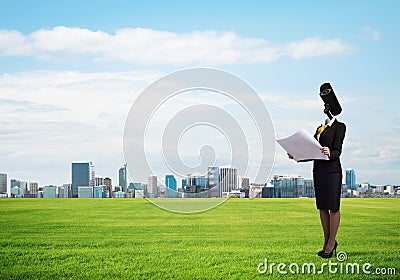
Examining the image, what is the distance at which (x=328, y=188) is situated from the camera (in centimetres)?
532

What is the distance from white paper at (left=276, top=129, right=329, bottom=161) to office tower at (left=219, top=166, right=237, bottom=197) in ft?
6.51

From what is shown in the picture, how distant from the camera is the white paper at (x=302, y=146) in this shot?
199 inches

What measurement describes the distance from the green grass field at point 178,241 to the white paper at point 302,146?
126cm

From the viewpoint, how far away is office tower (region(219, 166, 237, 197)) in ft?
23.6

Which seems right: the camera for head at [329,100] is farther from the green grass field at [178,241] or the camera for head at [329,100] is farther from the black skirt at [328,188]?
the green grass field at [178,241]

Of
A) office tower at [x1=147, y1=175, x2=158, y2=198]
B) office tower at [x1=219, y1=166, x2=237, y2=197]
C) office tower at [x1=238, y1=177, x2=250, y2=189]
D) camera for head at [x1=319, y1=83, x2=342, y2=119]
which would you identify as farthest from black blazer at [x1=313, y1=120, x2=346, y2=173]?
office tower at [x1=147, y1=175, x2=158, y2=198]

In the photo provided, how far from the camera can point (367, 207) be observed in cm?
1250

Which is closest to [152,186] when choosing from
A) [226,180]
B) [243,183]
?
[226,180]

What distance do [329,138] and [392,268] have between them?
1640 millimetres

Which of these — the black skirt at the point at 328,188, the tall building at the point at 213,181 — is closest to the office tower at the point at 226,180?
the tall building at the point at 213,181

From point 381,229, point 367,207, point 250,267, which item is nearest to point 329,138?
point 250,267

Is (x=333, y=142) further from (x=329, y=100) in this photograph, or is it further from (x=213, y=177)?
(x=213, y=177)

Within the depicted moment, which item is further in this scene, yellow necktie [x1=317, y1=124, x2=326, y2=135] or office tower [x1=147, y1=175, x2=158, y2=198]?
office tower [x1=147, y1=175, x2=158, y2=198]

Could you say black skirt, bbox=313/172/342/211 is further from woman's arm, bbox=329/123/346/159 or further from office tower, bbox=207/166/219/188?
office tower, bbox=207/166/219/188
